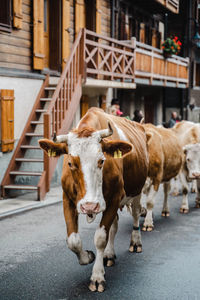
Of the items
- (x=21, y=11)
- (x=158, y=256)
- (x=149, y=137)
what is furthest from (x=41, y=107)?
(x=158, y=256)

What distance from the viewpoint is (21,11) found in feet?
40.8

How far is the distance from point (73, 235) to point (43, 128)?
287 inches

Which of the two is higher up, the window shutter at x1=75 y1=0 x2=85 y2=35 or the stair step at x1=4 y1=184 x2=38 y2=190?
the window shutter at x1=75 y1=0 x2=85 y2=35

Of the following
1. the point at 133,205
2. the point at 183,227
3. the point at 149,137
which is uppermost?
the point at 149,137

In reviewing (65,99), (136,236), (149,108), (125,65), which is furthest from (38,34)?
(149,108)

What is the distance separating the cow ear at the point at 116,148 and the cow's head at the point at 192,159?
4.95 meters

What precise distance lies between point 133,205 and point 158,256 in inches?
31.8

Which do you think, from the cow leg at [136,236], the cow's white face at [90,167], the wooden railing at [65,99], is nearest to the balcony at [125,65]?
the wooden railing at [65,99]

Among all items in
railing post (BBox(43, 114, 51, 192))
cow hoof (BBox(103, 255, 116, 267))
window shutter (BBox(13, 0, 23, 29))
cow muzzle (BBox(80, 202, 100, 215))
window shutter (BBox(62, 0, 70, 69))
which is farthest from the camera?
window shutter (BBox(62, 0, 70, 69))

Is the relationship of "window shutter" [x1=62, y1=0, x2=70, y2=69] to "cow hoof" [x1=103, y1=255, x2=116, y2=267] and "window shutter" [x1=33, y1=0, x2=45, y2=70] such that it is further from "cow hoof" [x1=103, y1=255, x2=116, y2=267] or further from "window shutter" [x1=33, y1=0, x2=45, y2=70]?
"cow hoof" [x1=103, y1=255, x2=116, y2=267]

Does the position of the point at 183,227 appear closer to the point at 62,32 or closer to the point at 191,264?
the point at 191,264

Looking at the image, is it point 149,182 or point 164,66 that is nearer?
point 149,182

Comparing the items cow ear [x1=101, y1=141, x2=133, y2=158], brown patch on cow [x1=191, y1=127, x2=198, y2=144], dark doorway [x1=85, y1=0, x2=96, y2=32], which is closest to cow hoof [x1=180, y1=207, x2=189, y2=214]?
brown patch on cow [x1=191, y1=127, x2=198, y2=144]

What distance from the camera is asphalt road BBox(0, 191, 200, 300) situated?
525 centimetres
